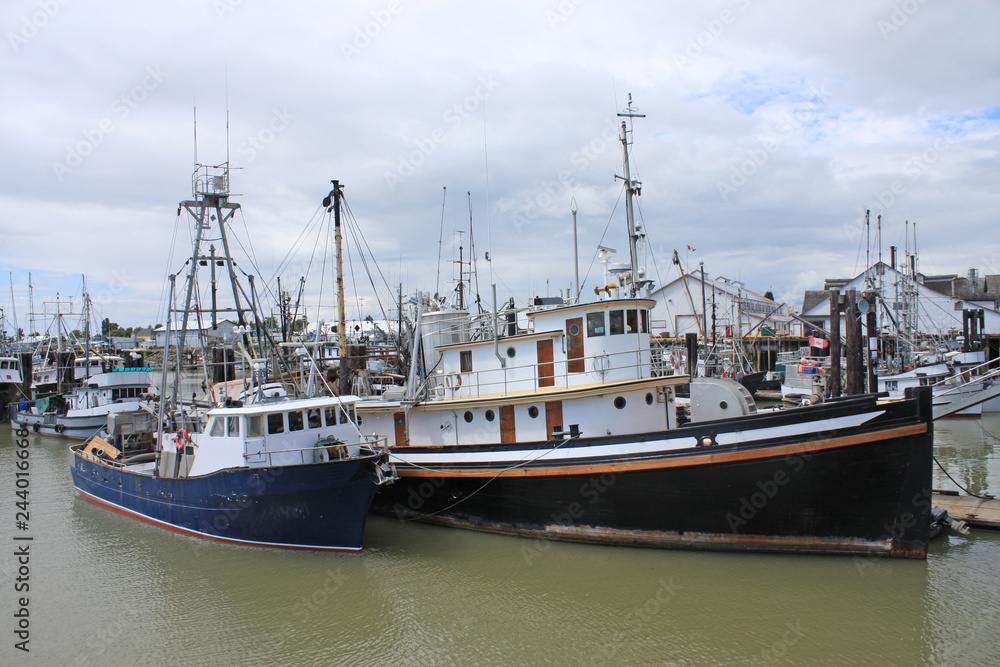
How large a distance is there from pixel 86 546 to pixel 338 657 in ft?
28.4

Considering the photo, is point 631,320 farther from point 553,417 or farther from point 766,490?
point 766,490

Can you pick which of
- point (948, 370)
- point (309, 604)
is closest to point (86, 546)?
point (309, 604)

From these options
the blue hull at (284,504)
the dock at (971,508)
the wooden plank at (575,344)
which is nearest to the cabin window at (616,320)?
the wooden plank at (575,344)

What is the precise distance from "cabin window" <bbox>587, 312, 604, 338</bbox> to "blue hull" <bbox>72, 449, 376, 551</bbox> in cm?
515

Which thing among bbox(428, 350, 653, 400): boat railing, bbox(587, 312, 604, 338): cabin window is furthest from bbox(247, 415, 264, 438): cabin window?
bbox(587, 312, 604, 338): cabin window

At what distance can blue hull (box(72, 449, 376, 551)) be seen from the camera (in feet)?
37.9

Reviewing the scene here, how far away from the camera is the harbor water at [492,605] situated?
8289mm

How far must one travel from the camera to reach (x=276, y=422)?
1266 centimetres

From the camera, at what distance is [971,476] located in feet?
55.8

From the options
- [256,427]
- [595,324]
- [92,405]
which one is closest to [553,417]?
[595,324]

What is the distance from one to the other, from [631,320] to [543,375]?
2.23m
